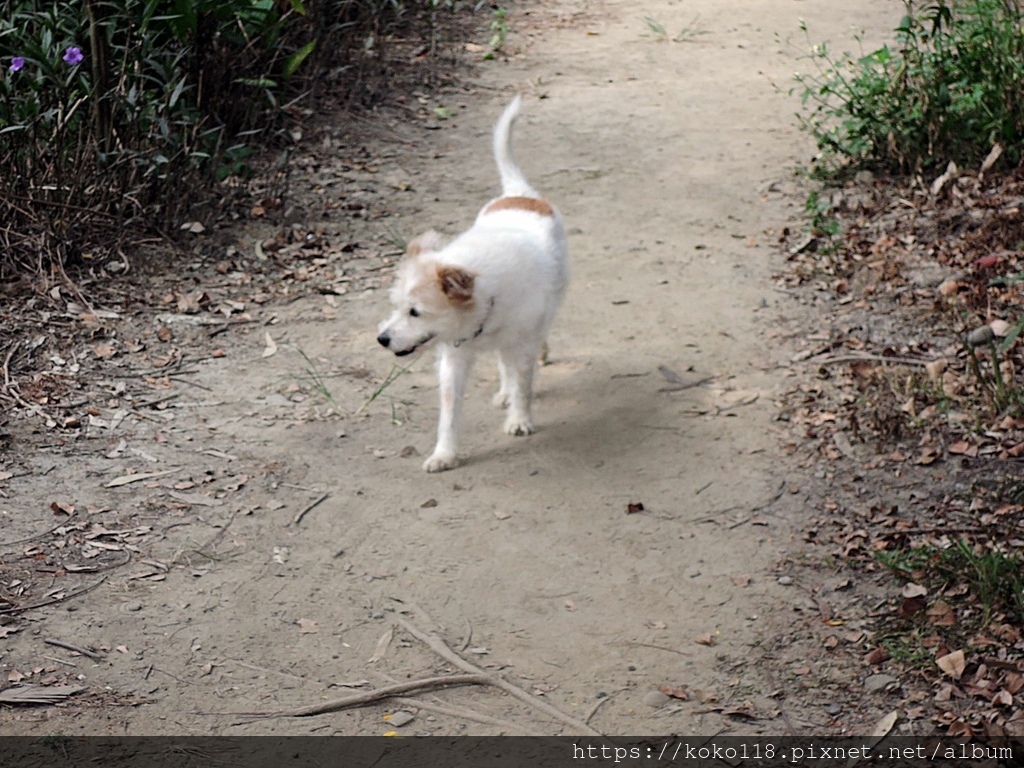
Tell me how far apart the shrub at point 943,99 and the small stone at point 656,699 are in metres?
4.34

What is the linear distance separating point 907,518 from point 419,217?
3759 millimetres

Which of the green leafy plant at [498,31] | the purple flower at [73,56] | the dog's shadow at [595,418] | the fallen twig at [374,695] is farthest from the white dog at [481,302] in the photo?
the green leafy plant at [498,31]

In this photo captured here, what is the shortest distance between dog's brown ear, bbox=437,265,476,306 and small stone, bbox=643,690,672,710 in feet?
5.48

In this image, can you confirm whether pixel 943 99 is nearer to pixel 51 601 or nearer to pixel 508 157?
pixel 508 157

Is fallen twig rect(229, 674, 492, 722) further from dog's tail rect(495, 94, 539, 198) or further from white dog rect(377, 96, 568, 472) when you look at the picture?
dog's tail rect(495, 94, 539, 198)

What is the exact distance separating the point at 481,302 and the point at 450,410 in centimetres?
45

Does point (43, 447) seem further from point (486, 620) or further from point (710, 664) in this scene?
point (710, 664)

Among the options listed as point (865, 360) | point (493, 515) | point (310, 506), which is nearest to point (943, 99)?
point (865, 360)

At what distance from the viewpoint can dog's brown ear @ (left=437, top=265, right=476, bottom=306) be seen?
4289 mm

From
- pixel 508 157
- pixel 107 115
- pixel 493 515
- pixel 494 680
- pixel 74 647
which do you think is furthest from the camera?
pixel 107 115

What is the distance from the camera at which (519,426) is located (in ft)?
15.9

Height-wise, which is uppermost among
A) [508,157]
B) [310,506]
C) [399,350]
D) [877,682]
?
[508,157]

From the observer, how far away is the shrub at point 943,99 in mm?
6383

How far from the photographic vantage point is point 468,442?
15.8 feet
